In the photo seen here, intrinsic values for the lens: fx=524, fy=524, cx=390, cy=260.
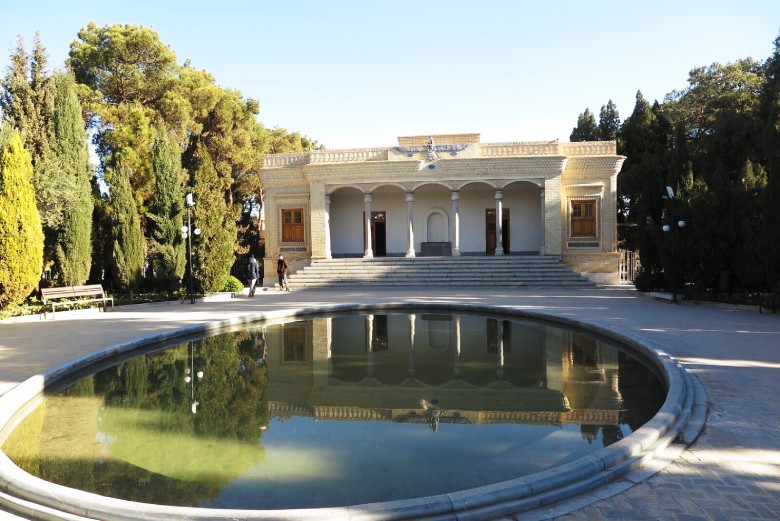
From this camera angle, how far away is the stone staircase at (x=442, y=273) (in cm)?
2045

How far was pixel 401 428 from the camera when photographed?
16.2 feet

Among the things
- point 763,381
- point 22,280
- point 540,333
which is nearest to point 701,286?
point 540,333

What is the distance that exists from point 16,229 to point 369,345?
343 inches

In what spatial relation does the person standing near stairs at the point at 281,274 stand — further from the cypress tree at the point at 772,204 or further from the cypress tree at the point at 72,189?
the cypress tree at the point at 772,204

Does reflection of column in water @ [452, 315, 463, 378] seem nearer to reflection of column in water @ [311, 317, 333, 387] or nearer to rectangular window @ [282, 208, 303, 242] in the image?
reflection of column in water @ [311, 317, 333, 387]

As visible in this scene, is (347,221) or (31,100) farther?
(347,221)

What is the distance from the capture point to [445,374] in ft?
23.0

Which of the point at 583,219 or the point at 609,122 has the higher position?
the point at 609,122

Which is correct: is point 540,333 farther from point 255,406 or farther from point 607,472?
point 607,472

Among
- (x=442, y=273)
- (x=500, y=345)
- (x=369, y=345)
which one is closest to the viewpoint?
(x=500, y=345)

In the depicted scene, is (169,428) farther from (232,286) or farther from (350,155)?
(350,155)

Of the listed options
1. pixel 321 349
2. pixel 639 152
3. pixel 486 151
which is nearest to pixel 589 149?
pixel 486 151

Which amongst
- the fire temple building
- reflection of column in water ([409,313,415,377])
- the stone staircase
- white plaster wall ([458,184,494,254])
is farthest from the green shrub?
white plaster wall ([458,184,494,254])

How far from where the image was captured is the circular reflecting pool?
3.81 m
